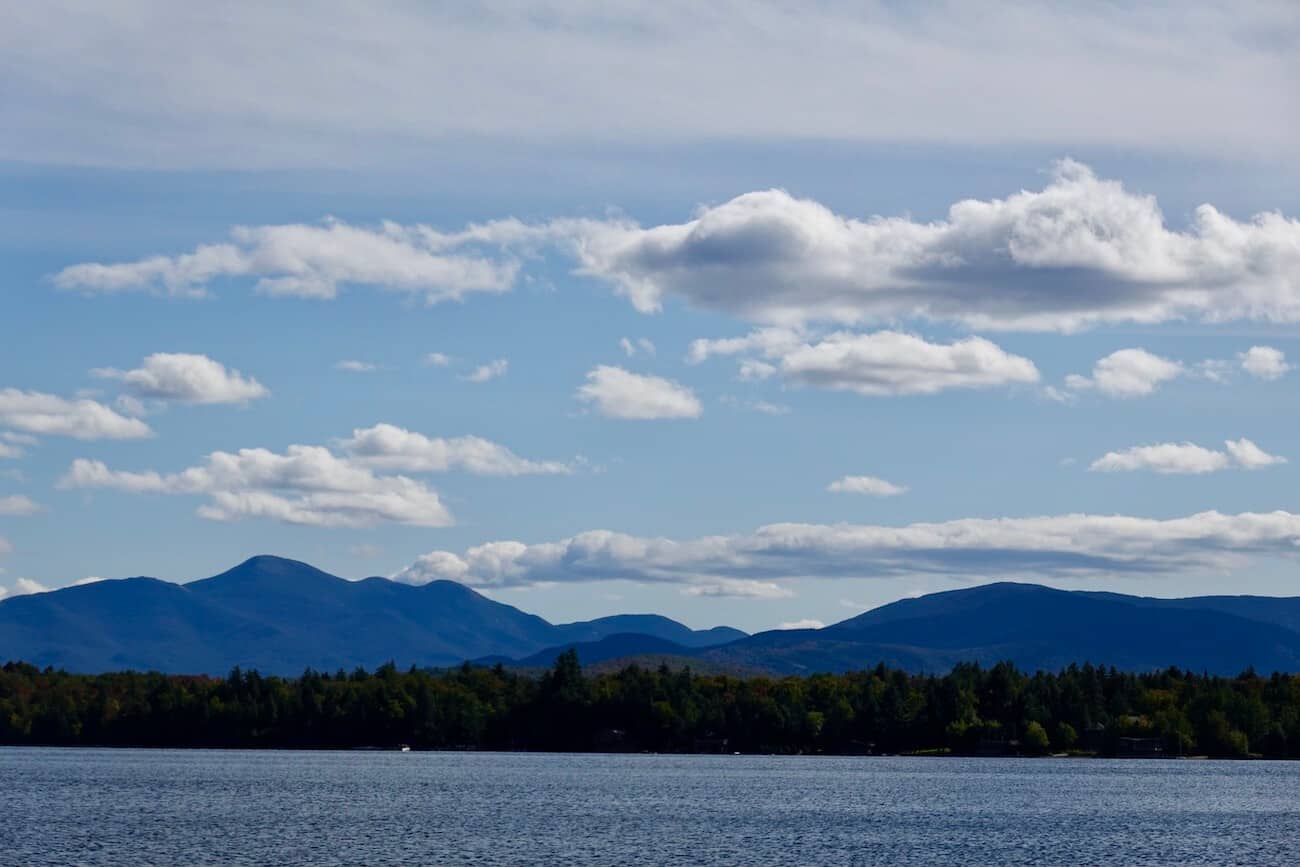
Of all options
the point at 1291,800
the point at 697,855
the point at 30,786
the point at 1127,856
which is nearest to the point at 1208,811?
the point at 1291,800

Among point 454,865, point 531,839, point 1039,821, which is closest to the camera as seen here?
point 454,865

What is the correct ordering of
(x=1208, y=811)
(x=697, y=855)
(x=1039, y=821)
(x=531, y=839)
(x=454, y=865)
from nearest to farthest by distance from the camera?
(x=454, y=865)
(x=697, y=855)
(x=531, y=839)
(x=1039, y=821)
(x=1208, y=811)

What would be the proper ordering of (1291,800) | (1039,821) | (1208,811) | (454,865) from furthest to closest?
(1291,800)
(1208,811)
(1039,821)
(454,865)

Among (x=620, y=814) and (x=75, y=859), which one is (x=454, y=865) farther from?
(x=620, y=814)

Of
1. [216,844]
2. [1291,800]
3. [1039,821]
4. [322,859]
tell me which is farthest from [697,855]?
[1291,800]

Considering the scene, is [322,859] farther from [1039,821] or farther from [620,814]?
[1039,821]

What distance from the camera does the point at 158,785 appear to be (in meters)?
192

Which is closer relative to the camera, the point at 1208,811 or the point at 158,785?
the point at 1208,811

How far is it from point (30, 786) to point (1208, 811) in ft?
387

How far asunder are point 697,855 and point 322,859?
939 inches

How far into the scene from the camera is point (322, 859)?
108 m

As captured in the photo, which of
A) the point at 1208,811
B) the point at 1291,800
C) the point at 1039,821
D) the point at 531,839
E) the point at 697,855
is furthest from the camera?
the point at 1291,800

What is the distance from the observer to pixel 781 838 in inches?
5113

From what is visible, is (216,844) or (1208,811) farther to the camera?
(1208,811)
